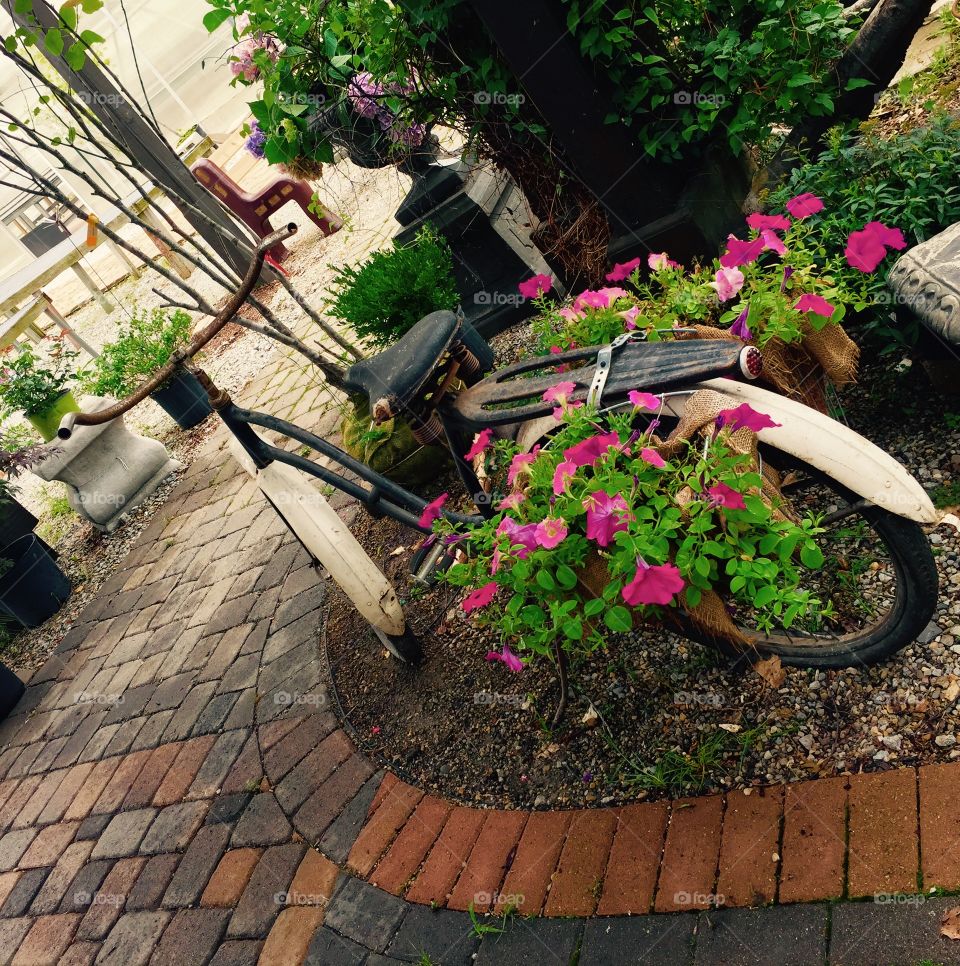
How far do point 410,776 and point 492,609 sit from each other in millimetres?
593

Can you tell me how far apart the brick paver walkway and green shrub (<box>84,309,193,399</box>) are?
99.0 inches

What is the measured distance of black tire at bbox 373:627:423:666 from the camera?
2.75 m

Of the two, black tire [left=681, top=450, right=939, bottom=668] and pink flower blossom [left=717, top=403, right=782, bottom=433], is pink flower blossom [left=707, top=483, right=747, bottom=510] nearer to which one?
pink flower blossom [left=717, top=403, right=782, bottom=433]

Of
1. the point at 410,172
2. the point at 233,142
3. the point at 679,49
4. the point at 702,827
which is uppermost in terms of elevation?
the point at 233,142

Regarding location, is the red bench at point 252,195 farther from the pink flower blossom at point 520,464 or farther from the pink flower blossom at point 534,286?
the pink flower blossom at point 520,464

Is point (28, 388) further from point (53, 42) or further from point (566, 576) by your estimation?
point (566, 576)

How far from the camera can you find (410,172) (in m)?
4.44

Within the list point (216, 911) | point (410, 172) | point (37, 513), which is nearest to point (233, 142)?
point (37, 513)

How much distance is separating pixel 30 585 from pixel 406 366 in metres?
4.24

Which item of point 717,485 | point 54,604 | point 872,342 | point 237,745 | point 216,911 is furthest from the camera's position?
point 54,604

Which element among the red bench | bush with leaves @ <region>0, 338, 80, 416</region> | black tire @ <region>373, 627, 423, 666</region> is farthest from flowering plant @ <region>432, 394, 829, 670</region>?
the red bench

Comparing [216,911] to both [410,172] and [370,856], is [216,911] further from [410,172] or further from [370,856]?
[410,172]

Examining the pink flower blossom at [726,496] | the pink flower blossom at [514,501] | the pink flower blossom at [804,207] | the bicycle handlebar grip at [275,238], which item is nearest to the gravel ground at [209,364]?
the bicycle handlebar grip at [275,238]

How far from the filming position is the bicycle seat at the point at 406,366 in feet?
7.18
